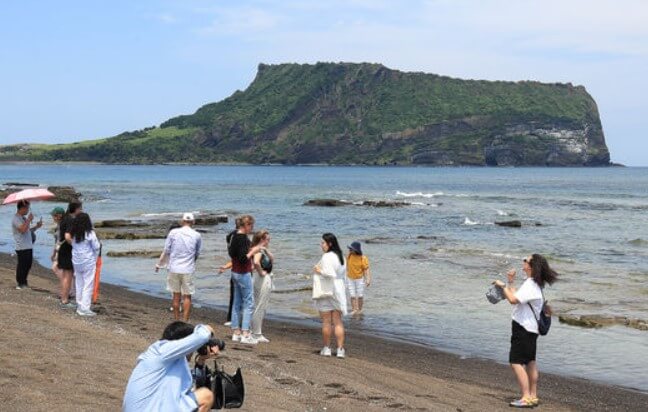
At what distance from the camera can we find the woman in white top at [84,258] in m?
13.3

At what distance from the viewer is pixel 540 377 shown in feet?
40.7

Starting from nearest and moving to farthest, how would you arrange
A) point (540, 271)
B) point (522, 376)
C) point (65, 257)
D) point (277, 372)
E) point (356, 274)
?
point (540, 271)
point (522, 376)
point (277, 372)
point (65, 257)
point (356, 274)

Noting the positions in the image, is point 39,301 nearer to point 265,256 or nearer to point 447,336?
point 265,256

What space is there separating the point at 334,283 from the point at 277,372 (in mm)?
1827

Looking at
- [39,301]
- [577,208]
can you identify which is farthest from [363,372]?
[577,208]

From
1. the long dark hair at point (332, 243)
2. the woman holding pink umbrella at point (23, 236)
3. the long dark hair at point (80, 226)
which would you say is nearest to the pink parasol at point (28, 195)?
the woman holding pink umbrella at point (23, 236)

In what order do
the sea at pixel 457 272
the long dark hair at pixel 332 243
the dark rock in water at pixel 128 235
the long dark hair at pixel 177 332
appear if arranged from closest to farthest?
the long dark hair at pixel 177 332, the long dark hair at pixel 332 243, the sea at pixel 457 272, the dark rock in water at pixel 128 235

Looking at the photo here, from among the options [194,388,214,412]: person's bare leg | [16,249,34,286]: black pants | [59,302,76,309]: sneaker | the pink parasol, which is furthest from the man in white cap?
[194,388,214,412]: person's bare leg

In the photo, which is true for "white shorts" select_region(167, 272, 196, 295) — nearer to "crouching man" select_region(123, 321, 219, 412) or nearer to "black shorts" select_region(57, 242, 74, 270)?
"black shorts" select_region(57, 242, 74, 270)

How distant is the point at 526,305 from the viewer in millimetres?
9977

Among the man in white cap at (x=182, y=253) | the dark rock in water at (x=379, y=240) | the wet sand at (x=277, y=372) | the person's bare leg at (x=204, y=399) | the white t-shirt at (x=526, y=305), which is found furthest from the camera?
the dark rock in water at (x=379, y=240)

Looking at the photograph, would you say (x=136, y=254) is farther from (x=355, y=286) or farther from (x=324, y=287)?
(x=324, y=287)

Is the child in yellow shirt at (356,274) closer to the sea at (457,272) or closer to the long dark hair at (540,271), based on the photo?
the sea at (457,272)

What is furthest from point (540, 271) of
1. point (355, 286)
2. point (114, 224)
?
point (114, 224)
